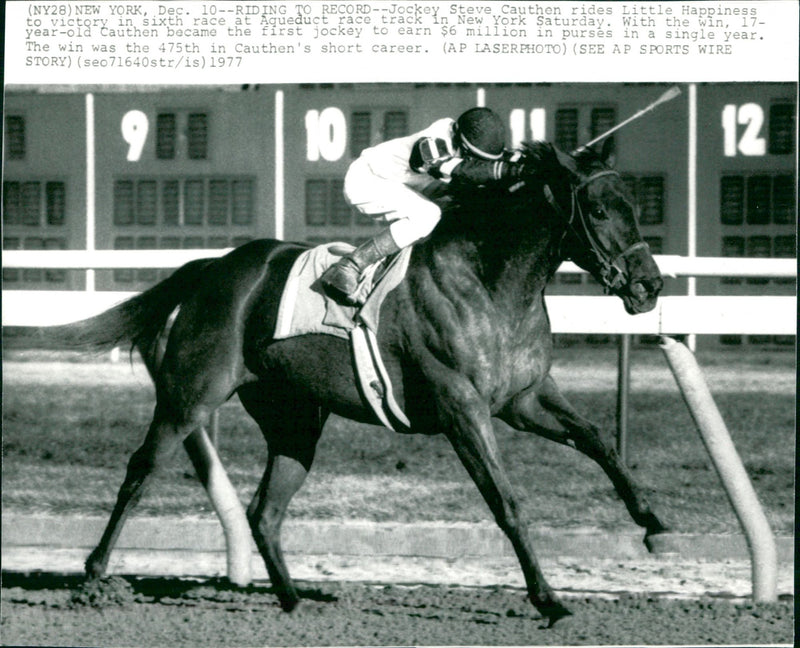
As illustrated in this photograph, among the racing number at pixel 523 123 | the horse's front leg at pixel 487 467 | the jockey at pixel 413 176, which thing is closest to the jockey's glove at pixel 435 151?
the jockey at pixel 413 176

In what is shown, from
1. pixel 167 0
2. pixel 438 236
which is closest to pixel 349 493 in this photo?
pixel 438 236

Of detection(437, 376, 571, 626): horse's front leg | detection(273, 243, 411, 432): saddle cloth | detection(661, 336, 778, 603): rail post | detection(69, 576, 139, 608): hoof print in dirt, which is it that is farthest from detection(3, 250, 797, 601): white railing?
detection(437, 376, 571, 626): horse's front leg

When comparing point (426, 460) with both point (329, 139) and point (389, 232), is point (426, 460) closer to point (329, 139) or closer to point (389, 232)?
point (329, 139)

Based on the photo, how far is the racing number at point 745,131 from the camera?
6922 mm

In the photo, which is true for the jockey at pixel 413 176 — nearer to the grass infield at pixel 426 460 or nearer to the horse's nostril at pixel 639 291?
the horse's nostril at pixel 639 291

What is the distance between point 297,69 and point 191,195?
6.18 feet

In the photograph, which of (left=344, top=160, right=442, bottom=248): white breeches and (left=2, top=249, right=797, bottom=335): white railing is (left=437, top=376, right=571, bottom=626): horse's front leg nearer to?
(left=344, top=160, right=442, bottom=248): white breeches

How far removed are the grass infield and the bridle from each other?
1.63 metres

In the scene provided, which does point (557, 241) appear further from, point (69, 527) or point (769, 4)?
point (69, 527)

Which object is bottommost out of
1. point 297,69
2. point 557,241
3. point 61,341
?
point 61,341

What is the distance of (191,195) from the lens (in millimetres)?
6539

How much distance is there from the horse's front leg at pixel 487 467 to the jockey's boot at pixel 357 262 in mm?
439

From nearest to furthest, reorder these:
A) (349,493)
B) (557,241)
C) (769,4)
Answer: (557,241) → (769,4) → (349,493)

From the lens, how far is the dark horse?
4.34 m
